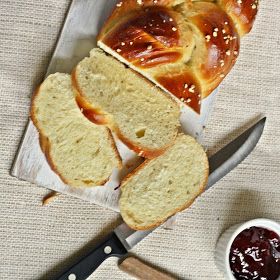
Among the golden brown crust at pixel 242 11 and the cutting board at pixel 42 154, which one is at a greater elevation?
the golden brown crust at pixel 242 11

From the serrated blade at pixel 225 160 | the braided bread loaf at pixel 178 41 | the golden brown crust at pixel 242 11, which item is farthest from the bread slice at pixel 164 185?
the golden brown crust at pixel 242 11

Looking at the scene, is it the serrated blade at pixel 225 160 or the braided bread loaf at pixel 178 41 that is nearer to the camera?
the braided bread loaf at pixel 178 41

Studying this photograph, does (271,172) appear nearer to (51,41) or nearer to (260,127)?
(260,127)

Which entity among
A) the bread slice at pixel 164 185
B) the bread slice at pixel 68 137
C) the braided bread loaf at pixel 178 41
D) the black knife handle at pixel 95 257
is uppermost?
the braided bread loaf at pixel 178 41

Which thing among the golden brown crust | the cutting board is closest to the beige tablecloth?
the cutting board

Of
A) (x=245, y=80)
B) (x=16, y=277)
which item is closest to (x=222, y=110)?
(x=245, y=80)

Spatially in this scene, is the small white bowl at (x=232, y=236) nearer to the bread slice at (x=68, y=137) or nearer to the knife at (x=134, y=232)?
the knife at (x=134, y=232)

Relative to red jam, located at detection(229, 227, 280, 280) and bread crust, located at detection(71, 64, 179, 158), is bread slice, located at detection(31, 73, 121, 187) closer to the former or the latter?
bread crust, located at detection(71, 64, 179, 158)
